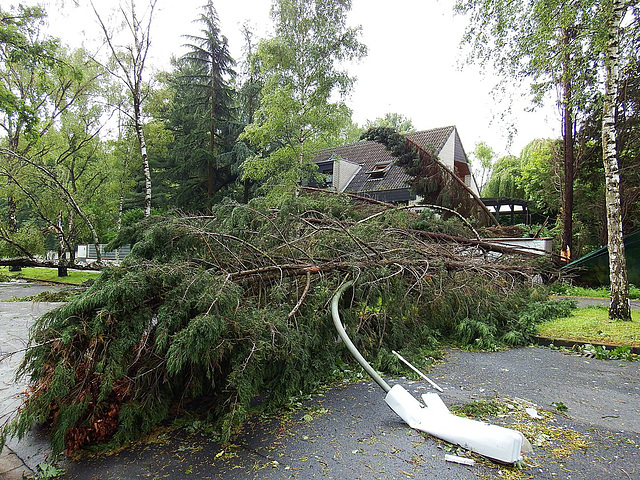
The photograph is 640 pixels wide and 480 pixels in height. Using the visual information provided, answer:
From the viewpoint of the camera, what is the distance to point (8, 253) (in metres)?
10.5

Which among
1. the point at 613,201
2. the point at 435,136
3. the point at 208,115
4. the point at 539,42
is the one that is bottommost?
the point at 613,201

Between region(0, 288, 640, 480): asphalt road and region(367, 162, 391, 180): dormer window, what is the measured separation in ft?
55.5

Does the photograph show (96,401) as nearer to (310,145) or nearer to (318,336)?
(318,336)

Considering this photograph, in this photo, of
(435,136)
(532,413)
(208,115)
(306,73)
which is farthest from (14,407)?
(435,136)

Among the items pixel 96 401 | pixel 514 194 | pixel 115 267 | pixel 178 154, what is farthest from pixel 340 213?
pixel 514 194

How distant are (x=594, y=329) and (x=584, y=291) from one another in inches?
188

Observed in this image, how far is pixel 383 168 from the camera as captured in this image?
2020 cm

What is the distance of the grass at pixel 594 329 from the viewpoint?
4594 mm

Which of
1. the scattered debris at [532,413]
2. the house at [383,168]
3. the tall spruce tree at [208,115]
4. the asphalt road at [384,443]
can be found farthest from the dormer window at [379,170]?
the scattered debris at [532,413]

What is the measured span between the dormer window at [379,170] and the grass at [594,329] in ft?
48.0

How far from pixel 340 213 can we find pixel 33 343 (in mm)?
5191

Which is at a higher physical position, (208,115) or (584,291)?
(208,115)

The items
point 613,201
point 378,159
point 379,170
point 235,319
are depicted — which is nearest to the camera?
point 235,319

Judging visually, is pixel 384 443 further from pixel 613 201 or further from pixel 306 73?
pixel 306 73
